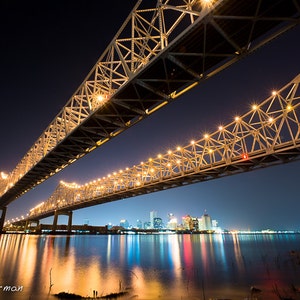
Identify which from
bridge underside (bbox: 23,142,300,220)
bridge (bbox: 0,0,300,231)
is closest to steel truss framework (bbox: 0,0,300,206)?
bridge (bbox: 0,0,300,231)

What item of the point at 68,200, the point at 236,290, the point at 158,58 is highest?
the point at 68,200

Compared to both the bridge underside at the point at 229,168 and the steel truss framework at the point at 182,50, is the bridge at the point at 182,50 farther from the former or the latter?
the bridge underside at the point at 229,168

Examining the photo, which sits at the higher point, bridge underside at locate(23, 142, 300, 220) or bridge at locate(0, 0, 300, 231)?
bridge underside at locate(23, 142, 300, 220)

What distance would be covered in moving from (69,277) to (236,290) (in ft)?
44.0

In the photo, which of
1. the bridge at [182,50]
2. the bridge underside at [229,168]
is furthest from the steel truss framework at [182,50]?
the bridge underside at [229,168]

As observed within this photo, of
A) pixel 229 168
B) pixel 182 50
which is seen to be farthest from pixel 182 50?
pixel 229 168

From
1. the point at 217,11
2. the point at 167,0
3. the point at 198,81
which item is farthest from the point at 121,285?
the point at 167,0

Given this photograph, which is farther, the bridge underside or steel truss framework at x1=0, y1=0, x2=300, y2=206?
the bridge underside

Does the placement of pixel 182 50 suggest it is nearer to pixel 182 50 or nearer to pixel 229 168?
pixel 182 50

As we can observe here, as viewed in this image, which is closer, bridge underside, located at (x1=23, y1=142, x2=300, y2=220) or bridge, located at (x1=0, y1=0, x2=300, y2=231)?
bridge, located at (x1=0, y1=0, x2=300, y2=231)

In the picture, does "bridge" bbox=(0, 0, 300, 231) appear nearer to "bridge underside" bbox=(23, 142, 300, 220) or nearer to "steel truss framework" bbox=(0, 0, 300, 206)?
"steel truss framework" bbox=(0, 0, 300, 206)

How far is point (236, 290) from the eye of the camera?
15.3 m

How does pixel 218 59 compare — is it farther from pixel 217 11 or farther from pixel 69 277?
pixel 69 277

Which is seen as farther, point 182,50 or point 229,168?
point 229,168
